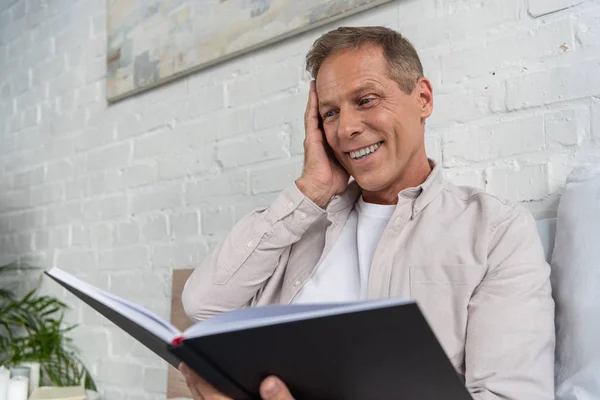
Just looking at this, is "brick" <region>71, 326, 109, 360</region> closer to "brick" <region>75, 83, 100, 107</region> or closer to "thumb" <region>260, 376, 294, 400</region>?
"brick" <region>75, 83, 100, 107</region>

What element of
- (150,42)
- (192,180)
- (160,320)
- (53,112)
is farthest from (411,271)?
(53,112)

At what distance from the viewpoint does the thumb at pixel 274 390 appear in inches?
30.8

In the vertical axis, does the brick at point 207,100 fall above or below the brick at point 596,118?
above

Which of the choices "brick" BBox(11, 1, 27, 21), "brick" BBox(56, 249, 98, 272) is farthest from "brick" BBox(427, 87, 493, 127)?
"brick" BBox(11, 1, 27, 21)

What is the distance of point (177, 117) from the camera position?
2.29 meters

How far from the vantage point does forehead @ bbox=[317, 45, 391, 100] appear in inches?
50.7

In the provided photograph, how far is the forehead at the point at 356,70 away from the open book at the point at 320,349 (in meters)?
0.68

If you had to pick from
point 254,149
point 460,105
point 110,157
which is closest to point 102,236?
point 110,157

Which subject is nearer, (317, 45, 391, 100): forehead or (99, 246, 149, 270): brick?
(317, 45, 391, 100): forehead

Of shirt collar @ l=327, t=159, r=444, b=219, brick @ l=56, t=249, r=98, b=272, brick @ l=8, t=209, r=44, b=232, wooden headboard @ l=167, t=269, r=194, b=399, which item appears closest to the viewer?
shirt collar @ l=327, t=159, r=444, b=219

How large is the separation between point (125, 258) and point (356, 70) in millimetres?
1446

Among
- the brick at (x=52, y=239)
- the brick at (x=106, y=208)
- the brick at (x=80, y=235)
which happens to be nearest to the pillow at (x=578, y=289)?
the brick at (x=106, y=208)

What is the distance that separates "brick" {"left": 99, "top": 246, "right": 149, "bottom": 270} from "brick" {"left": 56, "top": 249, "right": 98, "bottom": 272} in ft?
0.23

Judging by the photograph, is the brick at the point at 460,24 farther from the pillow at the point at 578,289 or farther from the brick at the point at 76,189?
the brick at the point at 76,189
